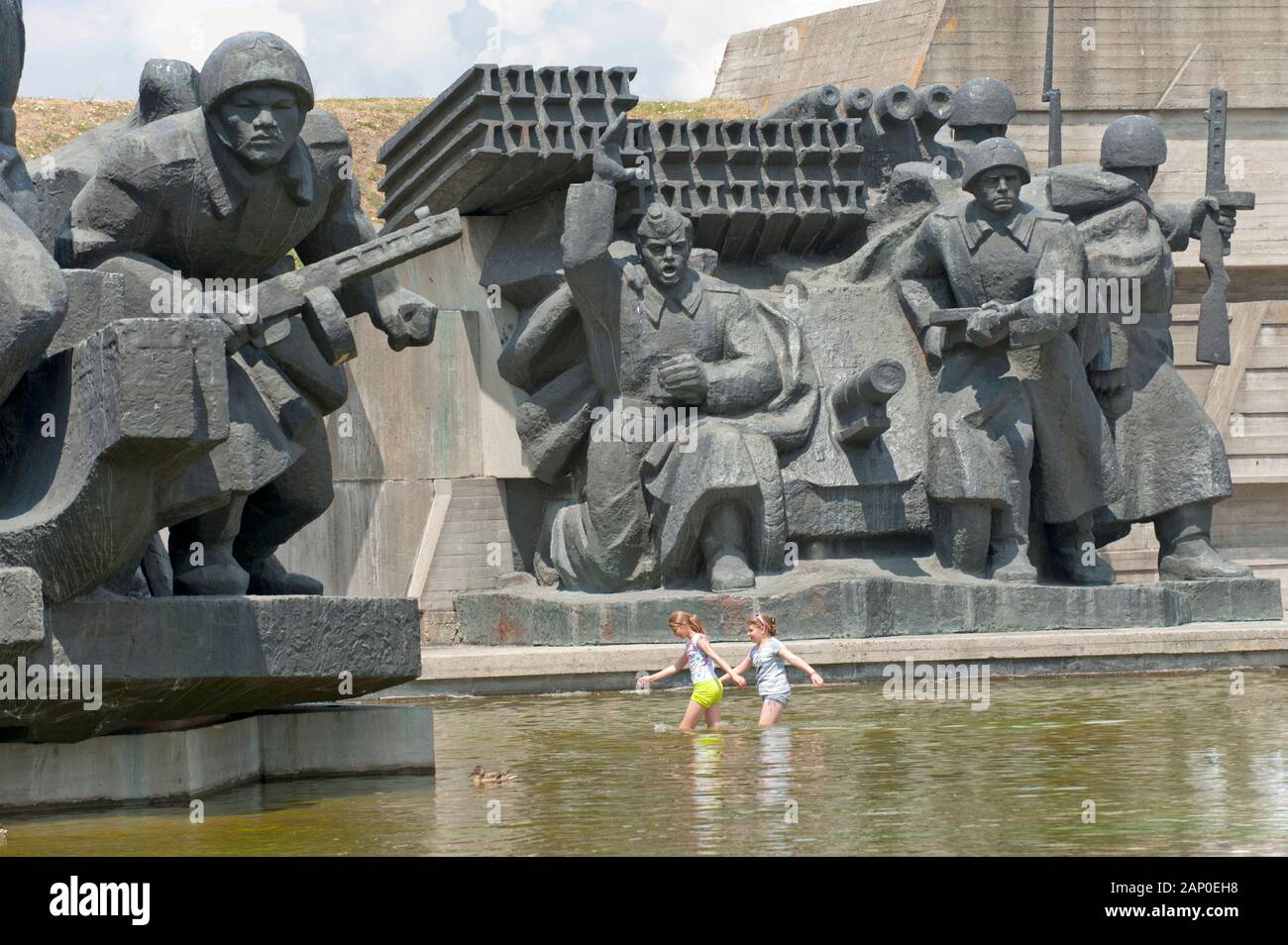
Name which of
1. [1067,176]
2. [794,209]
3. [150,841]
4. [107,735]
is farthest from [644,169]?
[150,841]

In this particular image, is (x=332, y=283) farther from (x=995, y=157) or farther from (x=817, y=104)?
(x=817, y=104)

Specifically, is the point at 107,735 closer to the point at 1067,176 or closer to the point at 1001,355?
the point at 1001,355

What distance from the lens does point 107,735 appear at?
6.57 m

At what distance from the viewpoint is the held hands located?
38.7 feet

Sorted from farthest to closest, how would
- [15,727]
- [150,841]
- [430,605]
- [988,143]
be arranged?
[430,605] → [988,143] → [15,727] → [150,841]

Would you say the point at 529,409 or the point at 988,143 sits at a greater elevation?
the point at 988,143

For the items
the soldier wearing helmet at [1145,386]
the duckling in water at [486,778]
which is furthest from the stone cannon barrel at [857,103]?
the duckling in water at [486,778]

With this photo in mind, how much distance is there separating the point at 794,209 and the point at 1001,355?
1.72m

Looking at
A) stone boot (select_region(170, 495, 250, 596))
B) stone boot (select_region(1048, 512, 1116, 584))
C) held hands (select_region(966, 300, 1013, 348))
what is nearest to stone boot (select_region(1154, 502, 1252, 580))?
stone boot (select_region(1048, 512, 1116, 584))

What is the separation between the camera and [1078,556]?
12.7 meters

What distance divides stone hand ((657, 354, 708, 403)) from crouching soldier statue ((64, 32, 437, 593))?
4.29m

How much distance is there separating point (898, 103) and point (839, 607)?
3.57m

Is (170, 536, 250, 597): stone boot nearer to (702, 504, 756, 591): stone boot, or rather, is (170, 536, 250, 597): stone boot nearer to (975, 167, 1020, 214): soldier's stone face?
(702, 504, 756, 591): stone boot

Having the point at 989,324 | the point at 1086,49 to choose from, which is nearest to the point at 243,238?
the point at 989,324
